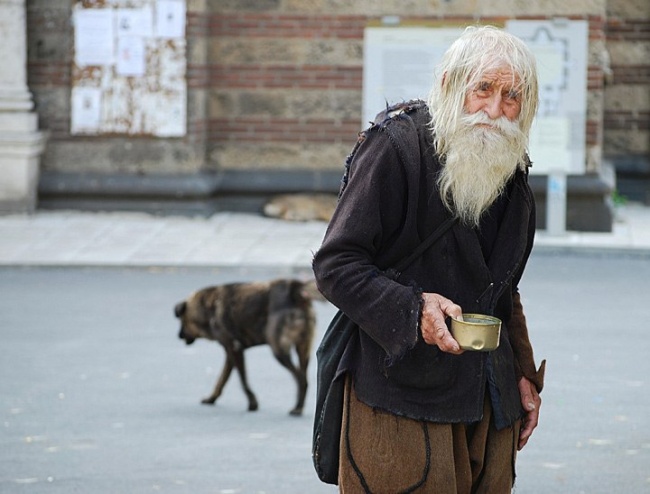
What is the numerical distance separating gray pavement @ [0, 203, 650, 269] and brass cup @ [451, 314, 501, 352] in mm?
9719

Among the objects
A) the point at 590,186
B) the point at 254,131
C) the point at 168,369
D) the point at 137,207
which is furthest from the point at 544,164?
the point at 168,369

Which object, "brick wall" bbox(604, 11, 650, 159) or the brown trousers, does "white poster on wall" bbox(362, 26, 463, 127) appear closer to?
"brick wall" bbox(604, 11, 650, 159)

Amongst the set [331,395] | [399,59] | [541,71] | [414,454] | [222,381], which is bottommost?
[222,381]

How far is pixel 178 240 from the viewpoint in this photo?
585 inches

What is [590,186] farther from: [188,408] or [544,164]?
[188,408]

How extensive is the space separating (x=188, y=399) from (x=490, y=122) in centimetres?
501

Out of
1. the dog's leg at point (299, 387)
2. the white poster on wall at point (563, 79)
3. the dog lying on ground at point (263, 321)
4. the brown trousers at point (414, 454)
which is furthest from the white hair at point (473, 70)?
the white poster on wall at point (563, 79)

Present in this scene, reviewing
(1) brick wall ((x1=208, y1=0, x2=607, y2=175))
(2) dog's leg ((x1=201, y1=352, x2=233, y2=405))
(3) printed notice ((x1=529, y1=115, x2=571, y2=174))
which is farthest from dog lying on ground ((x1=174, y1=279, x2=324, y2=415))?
(1) brick wall ((x1=208, y1=0, x2=607, y2=175))

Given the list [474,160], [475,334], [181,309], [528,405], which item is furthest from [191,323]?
[475,334]

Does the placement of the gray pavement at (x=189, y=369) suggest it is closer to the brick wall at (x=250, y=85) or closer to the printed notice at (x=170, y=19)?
the brick wall at (x=250, y=85)

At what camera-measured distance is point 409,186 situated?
12.0 ft

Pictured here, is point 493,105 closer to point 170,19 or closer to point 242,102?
point 170,19

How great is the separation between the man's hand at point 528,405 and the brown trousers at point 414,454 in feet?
0.44

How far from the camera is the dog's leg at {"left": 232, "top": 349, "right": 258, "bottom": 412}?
8.10 meters
